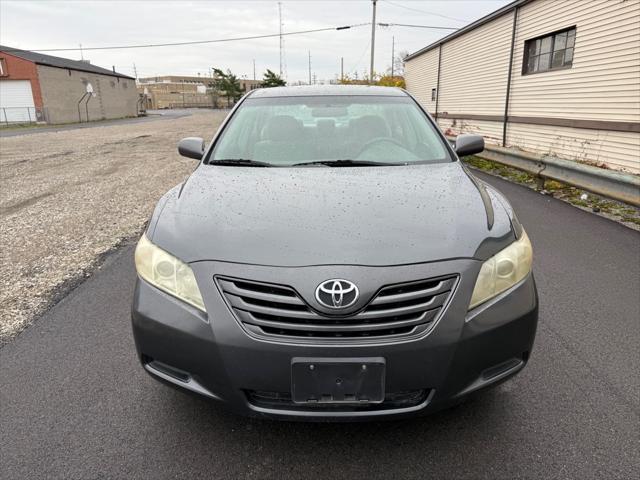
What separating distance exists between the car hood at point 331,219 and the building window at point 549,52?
11045mm

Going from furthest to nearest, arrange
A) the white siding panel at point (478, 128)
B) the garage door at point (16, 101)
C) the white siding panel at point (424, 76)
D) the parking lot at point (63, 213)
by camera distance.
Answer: the garage door at point (16, 101)
the white siding panel at point (424, 76)
the white siding panel at point (478, 128)
the parking lot at point (63, 213)

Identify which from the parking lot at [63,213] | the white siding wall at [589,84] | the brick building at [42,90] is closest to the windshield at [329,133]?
the parking lot at [63,213]

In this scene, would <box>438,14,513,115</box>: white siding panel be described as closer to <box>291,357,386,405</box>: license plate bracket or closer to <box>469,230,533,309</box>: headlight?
<box>469,230,533,309</box>: headlight

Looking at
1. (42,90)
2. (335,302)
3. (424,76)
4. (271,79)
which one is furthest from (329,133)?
(271,79)

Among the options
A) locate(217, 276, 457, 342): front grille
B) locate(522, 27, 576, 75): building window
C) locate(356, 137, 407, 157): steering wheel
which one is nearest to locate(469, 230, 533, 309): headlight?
locate(217, 276, 457, 342): front grille

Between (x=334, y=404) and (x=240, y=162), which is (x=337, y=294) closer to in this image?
(x=334, y=404)

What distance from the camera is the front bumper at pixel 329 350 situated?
6.22 ft

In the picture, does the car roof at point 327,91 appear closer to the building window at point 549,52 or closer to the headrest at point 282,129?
the headrest at point 282,129

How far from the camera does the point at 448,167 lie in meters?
3.07

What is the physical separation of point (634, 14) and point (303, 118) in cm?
878

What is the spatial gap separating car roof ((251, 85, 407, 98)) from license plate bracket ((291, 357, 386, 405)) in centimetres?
264

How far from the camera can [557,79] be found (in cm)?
1203

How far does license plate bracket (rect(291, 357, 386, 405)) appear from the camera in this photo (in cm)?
186

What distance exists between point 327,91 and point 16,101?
159ft
